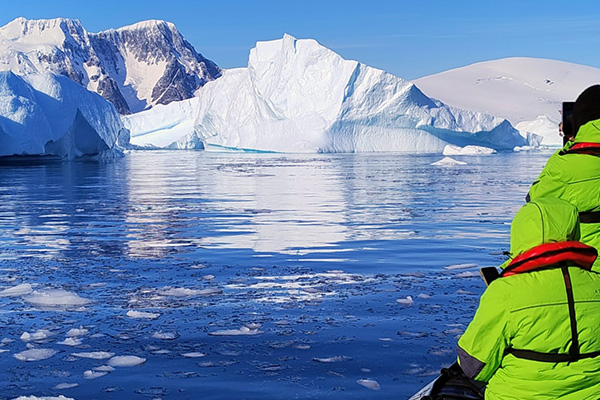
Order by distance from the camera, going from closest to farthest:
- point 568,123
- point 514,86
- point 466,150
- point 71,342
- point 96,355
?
point 568,123 → point 96,355 → point 71,342 → point 466,150 → point 514,86

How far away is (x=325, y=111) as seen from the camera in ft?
129

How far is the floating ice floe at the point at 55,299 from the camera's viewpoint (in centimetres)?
522

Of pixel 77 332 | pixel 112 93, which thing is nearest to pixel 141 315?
pixel 77 332

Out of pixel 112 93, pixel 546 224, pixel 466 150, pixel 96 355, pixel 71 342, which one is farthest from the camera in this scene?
pixel 112 93

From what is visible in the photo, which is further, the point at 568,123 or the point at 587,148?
the point at 568,123

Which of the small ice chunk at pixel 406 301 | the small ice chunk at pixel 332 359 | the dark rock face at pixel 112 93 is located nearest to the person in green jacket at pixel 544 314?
the small ice chunk at pixel 332 359

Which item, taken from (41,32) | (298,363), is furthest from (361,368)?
(41,32)

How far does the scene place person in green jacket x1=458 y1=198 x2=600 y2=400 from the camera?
1.82m

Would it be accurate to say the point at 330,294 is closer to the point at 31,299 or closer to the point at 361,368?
the point at 361,368

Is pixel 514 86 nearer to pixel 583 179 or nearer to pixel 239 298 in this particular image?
pixel 239 298

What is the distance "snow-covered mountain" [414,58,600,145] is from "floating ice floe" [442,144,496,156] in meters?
23.5

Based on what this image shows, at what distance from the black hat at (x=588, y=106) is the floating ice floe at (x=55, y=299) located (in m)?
3.60

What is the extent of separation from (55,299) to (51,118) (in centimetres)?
2435

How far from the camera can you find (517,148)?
47.4 meters
